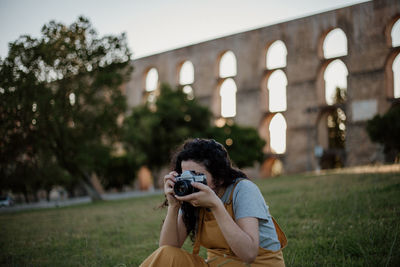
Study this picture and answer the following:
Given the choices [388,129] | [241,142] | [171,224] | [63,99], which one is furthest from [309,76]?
[171,224]

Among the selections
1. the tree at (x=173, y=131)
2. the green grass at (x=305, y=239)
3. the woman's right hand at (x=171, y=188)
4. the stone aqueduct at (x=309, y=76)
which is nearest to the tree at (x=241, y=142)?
the tree at (x=173, y=131)

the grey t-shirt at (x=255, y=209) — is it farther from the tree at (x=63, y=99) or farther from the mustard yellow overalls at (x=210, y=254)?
the tree at (x=63, y=99)

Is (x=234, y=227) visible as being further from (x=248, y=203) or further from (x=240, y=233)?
(x=248, y=203)

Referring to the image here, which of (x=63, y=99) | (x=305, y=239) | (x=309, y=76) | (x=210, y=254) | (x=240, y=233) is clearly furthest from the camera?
(x=309, y=76)

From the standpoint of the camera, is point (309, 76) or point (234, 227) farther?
point (309, 76)

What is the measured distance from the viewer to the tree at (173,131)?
1942 cm

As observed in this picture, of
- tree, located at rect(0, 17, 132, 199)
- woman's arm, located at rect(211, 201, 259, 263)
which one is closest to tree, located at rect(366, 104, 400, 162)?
tree, located at rect(0, 17, 132, 199)

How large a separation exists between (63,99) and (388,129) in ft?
49.7

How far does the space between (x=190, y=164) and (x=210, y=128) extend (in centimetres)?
2059

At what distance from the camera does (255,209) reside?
1813mm

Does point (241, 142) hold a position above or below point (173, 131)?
below

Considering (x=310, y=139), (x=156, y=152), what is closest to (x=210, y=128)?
(x=156, y=152)

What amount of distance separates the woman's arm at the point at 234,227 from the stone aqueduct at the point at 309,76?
827 inches

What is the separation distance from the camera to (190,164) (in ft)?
6.58
